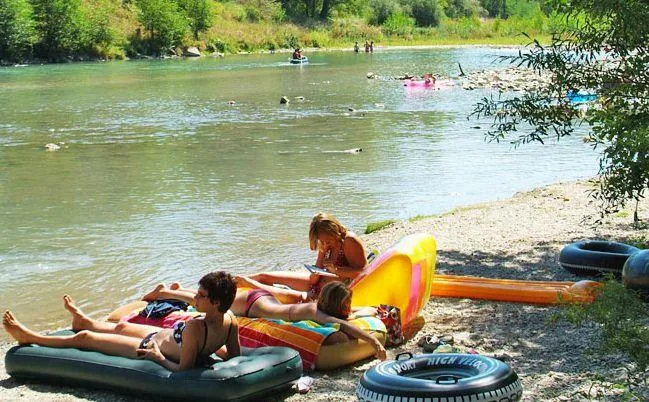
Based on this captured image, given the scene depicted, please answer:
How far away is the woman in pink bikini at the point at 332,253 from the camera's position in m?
8.67

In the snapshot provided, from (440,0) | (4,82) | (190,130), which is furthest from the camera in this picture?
(440,0)

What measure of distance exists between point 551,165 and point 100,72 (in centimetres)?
3895

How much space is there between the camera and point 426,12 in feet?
350

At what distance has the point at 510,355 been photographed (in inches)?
297

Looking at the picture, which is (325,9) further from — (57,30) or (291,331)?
(291,331)

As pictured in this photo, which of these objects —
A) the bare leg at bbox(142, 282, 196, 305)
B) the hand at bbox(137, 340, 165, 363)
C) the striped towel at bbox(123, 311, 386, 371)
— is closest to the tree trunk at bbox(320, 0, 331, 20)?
the bare leg at bbox(142, 282, 196, 305)

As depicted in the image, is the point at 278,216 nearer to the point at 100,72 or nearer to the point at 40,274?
the point at 40,274

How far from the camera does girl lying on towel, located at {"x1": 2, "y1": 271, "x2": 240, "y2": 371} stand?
21.6 feet

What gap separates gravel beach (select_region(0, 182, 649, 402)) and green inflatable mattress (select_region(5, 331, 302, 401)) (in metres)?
0.12

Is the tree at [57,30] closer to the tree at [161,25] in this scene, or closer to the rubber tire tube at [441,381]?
the tree at [161,25]

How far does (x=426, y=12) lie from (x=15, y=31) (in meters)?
55.0

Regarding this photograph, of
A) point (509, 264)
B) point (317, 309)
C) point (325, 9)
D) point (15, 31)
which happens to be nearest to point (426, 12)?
point (325, 9)

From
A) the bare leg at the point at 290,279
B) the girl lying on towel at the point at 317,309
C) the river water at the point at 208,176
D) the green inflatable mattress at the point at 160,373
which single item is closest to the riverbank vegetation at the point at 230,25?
the river water at the point at 208,176

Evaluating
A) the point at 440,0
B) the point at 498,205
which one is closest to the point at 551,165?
the point at 498,205
